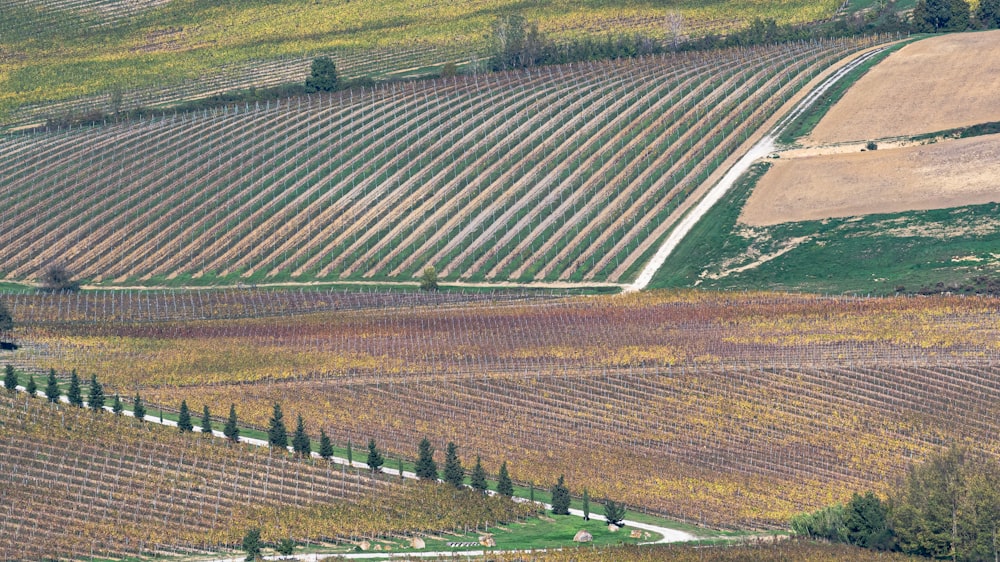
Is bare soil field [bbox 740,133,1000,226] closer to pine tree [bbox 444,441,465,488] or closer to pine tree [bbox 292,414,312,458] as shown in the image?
→ pine tree [bbox 444,441,465,488]

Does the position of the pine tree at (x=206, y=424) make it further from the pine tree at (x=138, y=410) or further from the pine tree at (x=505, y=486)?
the pine tree at (x=505, y=486)

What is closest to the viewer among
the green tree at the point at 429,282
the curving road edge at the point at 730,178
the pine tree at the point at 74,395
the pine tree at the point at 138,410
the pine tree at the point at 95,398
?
the pine tree at the point at 138,410

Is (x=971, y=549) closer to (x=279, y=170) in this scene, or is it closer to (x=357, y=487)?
(x=357, y=487)

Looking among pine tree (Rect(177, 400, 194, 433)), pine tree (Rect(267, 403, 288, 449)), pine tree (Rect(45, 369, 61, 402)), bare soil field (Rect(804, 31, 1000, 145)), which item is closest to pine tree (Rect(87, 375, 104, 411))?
pine tree (Rect(45, 369, 61, 402))

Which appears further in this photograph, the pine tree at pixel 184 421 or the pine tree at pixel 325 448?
the pine tree at pixel 184 421

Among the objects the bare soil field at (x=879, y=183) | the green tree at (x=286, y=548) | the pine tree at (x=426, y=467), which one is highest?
the bare soil field at (x=879, y=183)

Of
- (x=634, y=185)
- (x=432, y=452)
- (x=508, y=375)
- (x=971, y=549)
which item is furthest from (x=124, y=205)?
(x=971, y=549)

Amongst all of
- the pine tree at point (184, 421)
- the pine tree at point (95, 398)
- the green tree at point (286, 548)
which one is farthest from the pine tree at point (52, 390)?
the green tree at point (286, 548)
